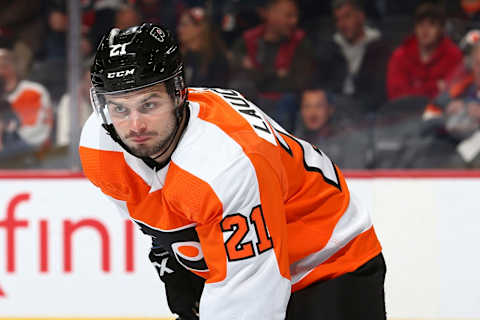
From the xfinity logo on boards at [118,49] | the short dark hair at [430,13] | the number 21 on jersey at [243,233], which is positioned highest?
the short dark hair at [430,13]

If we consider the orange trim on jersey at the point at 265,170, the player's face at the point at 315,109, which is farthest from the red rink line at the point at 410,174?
the orange trim on jersey at the point at 265,170

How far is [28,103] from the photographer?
366 centimetres

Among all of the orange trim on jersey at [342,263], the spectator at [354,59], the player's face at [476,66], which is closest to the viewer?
the orange trim on jersey at [342,263]

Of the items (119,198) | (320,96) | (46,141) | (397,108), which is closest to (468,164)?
(397,108)

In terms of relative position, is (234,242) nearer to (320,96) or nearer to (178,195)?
(178,195)

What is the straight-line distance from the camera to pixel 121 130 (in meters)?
1.52

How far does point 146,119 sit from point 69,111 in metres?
2.06

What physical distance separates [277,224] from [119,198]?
1.36 ft

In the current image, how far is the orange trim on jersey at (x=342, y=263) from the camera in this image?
175 cm

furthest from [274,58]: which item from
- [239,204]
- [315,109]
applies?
[239,204]

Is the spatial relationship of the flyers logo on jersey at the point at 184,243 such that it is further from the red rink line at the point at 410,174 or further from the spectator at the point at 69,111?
the spectator at the point at 69,111

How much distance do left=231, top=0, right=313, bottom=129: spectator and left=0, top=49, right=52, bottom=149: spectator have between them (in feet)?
2.74

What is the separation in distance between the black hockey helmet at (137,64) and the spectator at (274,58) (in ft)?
6.90

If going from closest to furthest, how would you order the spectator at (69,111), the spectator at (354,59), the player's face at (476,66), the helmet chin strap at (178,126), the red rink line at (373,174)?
the helmet chin strap at (178,126)
the red rink line at (373,174)
the spectator at (69,111)
the player's face at (476,66)
the spectator at (354,59)
